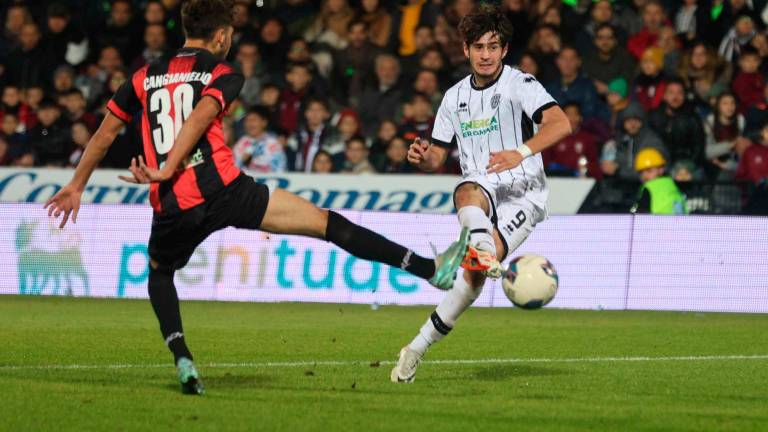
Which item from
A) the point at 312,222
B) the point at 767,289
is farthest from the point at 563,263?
the point at 312,222

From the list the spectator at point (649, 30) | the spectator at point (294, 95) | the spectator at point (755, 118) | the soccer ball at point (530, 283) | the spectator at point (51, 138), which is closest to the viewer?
the soccer ball at point (530, 283)

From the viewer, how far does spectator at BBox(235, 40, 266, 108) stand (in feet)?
66.9

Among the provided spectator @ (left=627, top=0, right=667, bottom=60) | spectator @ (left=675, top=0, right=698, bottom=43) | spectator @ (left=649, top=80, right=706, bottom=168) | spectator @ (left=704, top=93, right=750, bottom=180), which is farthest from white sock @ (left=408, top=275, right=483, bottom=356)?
spectator @ (left=675, top=0, right=698, bottom=43)

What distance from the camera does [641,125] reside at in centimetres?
1809

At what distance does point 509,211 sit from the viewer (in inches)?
366

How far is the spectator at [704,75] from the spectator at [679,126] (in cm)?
45

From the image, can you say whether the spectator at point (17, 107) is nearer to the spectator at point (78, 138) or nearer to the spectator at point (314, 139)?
the spectator at point (78, 138)

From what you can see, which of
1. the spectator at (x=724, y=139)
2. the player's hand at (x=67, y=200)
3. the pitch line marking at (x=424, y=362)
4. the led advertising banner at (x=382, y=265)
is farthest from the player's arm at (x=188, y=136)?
the spectator at (x=724, y=139)

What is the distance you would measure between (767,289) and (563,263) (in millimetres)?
2223

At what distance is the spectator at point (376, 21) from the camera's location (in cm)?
2038

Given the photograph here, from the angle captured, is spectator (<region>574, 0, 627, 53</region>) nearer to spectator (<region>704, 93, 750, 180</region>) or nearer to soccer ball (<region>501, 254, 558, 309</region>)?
spectator (<region>704, 93, 750, 180</region>)

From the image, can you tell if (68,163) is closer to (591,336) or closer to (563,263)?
(563,263)

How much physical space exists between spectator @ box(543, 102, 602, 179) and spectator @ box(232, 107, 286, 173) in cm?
339

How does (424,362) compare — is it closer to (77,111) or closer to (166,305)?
(166,305)
